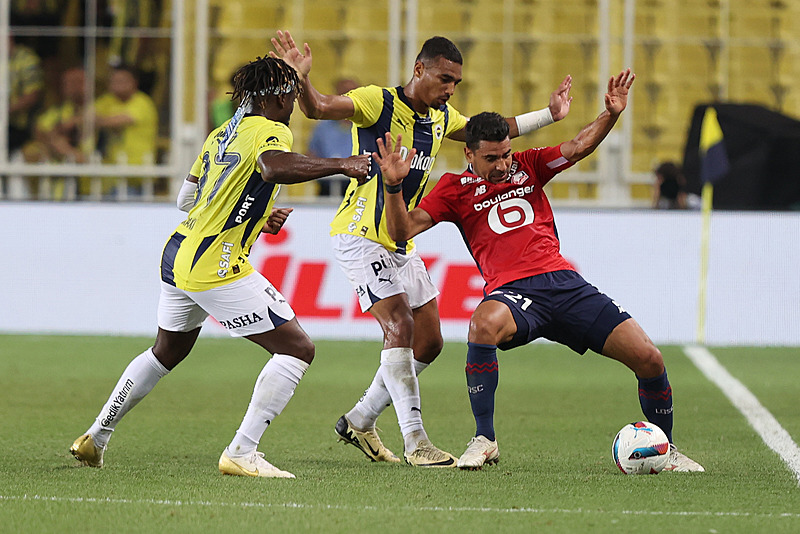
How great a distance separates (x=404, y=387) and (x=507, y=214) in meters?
1.02

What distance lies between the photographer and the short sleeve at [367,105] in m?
6.76

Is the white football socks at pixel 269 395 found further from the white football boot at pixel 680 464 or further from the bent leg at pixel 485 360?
the white football boot at pixel 680 464

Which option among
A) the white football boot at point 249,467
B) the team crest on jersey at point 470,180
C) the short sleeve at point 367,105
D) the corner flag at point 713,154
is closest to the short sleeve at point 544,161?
the team crest on jersey at point 470,180

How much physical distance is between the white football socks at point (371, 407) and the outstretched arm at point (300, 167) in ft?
4.87

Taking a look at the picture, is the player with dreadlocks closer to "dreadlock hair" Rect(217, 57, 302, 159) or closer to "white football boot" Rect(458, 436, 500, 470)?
"dreadlock hair" Rect(217, 57, 302, 159)

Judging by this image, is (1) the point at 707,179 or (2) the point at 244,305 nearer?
(2) the point at 244,305

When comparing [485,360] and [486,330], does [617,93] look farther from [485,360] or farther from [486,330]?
[485,360]

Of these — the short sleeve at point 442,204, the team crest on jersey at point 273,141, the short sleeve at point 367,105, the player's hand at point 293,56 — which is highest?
the player's hand at point 293,56

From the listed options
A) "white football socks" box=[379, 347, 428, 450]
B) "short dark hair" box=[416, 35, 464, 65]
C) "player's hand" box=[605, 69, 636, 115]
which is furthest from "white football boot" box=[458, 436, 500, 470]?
"short dark hair" box=[416, 35, 464, 65]

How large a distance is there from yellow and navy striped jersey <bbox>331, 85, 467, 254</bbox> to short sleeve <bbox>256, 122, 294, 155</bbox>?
0.93 meters

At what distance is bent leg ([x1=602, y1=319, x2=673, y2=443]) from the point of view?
6164 mm

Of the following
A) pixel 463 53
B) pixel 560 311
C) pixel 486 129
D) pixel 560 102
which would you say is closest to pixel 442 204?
pixel 486 129

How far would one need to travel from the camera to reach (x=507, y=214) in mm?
6566

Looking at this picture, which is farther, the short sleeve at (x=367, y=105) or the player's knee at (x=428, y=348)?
the player's knee at (x=428, y=348)
